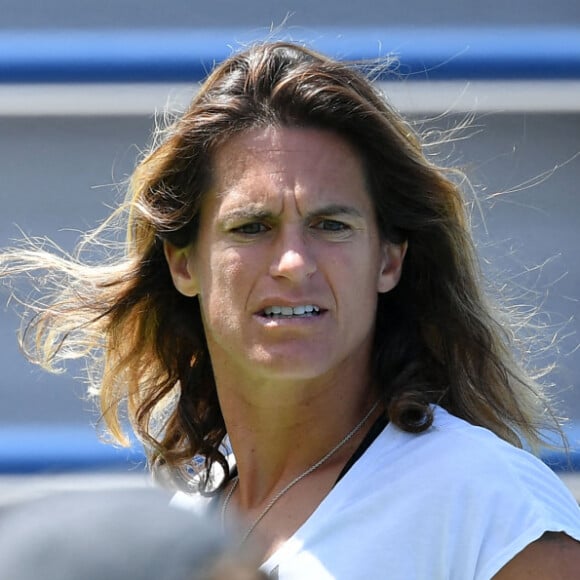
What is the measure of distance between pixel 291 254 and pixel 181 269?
337 mm

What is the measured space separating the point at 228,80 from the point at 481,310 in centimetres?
57

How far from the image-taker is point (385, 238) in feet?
6.05

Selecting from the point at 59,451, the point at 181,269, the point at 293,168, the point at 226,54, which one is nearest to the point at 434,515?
the point at 293,168

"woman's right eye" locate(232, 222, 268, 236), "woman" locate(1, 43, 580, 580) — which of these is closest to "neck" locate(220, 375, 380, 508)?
"woman" locate(1, 43, 580, 580)

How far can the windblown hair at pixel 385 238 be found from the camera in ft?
5.84

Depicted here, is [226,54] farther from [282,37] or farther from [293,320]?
[293,320]

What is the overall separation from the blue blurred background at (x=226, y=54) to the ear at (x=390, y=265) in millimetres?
638

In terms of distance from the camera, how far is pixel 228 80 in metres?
1.87

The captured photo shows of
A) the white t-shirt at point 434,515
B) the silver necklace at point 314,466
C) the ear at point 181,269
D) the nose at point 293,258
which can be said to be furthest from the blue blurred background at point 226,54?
the white t-shirt at point 434,515

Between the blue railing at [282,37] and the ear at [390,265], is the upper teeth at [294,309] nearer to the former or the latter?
the ear at [390,265]

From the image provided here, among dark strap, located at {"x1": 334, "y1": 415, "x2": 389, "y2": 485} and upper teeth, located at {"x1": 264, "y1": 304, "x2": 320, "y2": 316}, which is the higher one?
upper teeth, located at {"x1": 264, "y1": 304, "x2": 320, "y2": 316}

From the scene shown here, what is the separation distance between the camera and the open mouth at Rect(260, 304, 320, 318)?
5.57ft

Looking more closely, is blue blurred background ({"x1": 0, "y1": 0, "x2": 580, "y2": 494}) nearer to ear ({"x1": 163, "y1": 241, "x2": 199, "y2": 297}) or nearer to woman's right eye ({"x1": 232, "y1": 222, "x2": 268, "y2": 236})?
ear ({"x1": 163, "y1": 241, "x2": 199, "y2": 297})

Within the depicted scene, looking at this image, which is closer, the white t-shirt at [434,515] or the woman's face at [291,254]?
the white t-shirt at [434,515]
